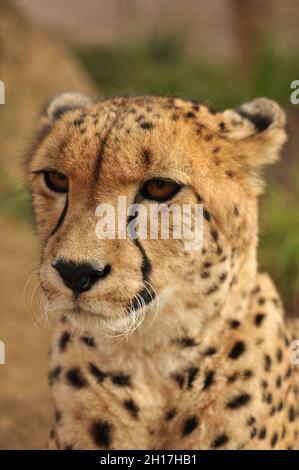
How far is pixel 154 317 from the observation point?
2.04 m

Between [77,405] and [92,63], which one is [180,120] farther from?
[92,63]

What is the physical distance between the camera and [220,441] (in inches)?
84.6

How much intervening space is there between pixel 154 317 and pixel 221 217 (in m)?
0.31

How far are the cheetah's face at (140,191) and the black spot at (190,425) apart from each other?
0.33 meters

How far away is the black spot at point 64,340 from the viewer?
228cm

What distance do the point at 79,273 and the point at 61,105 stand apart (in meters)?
0.84

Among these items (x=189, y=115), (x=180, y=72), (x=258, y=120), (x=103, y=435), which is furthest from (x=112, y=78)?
(x=103, y=435)

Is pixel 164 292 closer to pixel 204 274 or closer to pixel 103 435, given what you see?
pixel 204 274

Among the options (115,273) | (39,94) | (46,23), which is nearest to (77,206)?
(115,273)

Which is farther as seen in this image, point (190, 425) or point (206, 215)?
point (190, 425)

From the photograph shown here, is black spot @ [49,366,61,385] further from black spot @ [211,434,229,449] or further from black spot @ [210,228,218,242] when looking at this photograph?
black spot @ [210,228,218,242]

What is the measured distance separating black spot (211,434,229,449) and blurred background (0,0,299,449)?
1.91 ft

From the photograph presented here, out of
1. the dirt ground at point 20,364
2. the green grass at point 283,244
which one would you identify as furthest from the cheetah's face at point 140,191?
the green grass at point 283,244

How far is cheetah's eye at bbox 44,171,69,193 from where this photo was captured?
2039mm
